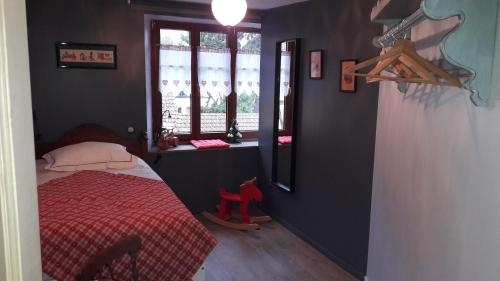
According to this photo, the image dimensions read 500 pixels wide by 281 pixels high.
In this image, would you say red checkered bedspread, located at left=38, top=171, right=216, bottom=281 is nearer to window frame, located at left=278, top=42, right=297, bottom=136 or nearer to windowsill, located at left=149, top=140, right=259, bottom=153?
windowsill, located at left=149, top=140, right=259, bottom=153

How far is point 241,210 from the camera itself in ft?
13.7

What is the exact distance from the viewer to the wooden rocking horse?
13.4 feet

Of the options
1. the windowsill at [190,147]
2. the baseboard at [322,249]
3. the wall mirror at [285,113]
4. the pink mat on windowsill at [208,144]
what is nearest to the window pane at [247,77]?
the windowsill at [190,147]

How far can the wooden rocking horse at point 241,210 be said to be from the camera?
409 centimetres

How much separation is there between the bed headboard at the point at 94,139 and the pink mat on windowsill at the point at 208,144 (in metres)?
0.63

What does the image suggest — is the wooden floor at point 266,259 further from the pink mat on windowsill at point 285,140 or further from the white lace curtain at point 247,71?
the white lace curtain at point 247,71

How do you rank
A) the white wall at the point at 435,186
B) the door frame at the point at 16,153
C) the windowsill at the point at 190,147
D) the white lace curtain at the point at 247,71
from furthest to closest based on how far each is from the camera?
the white lace curtain at the point at 247,71 → the windowsill at the point at 190,147 → the white wall at the point at 435,186 → the door frame at the point at 16,153

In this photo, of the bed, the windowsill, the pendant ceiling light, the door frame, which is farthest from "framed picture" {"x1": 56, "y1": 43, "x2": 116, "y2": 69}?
the door frame

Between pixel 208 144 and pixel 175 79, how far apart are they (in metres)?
0.84

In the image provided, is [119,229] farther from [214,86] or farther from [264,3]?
[214,86]

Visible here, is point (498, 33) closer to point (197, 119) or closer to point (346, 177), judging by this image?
point (346, 177)

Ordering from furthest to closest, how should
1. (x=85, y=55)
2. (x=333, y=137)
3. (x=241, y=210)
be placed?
(x=241, y=210), (x=85, y=55), (x=333, y=137)

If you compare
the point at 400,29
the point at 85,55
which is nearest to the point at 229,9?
the point at 400,29

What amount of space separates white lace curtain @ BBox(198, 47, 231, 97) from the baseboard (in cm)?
163
